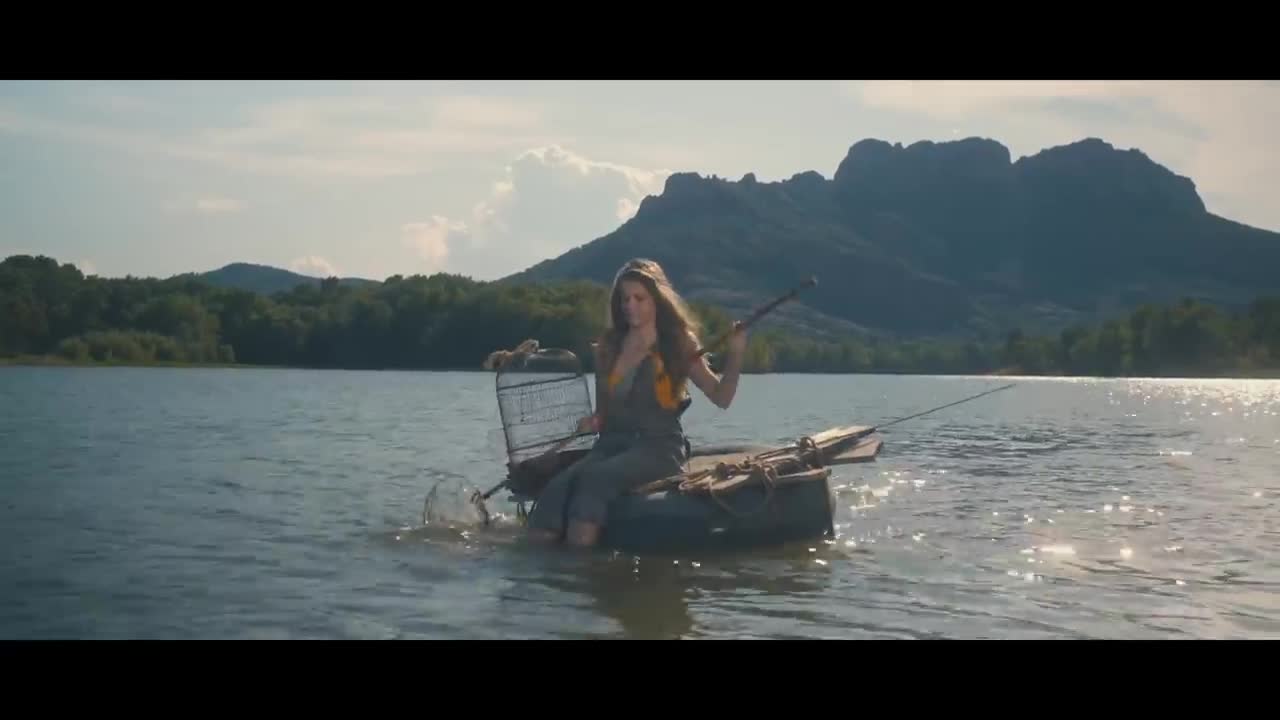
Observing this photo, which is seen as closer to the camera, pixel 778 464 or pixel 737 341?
pixel 737 341

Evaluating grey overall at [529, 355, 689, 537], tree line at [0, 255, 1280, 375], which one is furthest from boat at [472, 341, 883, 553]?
tree line at [0, 255, 1280, 375]

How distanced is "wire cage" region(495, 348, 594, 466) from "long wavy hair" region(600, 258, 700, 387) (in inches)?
54.6

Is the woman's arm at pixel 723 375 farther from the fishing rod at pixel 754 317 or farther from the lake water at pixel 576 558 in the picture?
the lake water at pixel 576 558

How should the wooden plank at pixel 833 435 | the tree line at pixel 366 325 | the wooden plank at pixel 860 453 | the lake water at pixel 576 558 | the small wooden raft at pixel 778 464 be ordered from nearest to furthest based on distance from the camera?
the lake water at pixel 576 558, the small wooden raft at pixel 778 464, the wooden plank at pixel 860 453, the wooden plank at pixel 833 435, the tree line at pixel 366 325

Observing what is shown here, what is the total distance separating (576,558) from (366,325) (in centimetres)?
10204

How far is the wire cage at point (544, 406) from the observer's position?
11.9 meters

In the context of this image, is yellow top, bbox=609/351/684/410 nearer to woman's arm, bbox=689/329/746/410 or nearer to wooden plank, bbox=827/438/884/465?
woman's arm, bbox=689/329/746/410

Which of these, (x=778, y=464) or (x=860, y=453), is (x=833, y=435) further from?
(x=778, y=464)

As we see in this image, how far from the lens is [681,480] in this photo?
10758mm

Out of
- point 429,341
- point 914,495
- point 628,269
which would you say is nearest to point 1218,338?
point 429,341

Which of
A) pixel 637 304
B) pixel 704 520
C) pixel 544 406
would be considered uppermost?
pixel 637 304

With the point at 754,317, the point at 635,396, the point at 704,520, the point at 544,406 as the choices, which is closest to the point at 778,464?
the point at 704,520

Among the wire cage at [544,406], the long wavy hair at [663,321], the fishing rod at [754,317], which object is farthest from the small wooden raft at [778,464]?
the wire cage at [544,406]

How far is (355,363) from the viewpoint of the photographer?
4402 inches
